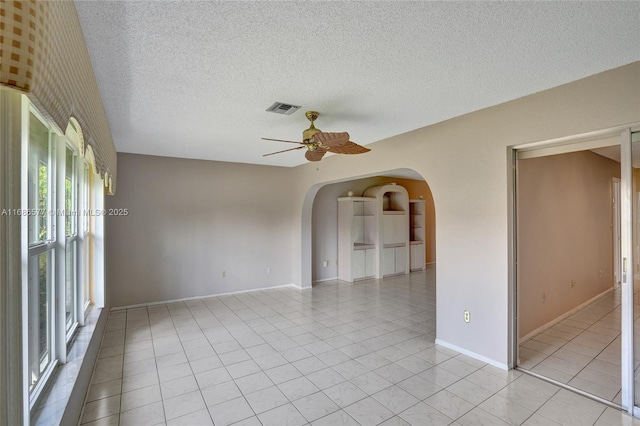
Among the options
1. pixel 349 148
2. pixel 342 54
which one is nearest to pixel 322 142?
pixel 349 148

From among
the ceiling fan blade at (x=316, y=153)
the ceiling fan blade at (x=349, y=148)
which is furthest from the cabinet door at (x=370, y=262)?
the ceiling fan blade at (x=349, y=148)

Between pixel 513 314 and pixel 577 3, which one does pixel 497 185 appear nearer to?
pixel 513 314

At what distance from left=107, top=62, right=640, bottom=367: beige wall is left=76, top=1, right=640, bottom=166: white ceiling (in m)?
0.29

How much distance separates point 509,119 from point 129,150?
5096 millimetres

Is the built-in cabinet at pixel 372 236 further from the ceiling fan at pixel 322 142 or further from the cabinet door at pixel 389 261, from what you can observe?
the ceiling fan at pixel 322 142

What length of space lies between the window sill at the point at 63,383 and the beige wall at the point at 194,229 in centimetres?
197

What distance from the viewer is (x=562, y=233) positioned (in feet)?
13.2

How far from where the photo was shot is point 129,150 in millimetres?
4766

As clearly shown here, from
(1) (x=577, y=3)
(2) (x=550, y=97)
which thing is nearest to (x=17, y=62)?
(1) (x=577, y=3)

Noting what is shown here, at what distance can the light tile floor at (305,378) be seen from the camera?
226 cm

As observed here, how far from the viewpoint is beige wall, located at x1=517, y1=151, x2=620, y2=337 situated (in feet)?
11.4

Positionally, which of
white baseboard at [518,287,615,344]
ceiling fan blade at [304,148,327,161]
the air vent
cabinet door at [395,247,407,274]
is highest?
the air vent

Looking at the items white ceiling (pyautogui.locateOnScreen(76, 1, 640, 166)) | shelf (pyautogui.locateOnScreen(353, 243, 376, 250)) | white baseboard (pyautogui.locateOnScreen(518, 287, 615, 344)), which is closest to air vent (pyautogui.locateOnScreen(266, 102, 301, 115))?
white ceiling (pyautogui.locateOnScreen(76, 1, 640, 166))

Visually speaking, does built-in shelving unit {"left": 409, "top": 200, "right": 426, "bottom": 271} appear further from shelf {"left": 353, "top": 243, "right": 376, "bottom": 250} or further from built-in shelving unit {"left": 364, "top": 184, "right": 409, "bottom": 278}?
shelf {"left": 353, "top": 243, "right": 376, "bottom": 250}
